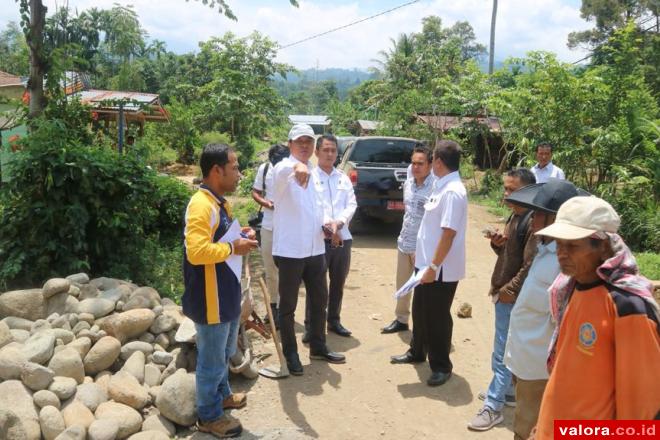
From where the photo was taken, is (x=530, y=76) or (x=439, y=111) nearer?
(x=530, y=76)

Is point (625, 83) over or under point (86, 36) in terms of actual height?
under

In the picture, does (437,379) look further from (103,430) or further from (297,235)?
(103,430)

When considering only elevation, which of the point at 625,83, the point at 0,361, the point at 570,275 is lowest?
the point at 0,361

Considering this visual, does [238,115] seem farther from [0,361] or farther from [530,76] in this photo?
[0,361]

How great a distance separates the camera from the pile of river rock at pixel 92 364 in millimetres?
3627

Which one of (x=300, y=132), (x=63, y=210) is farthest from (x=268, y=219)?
(x=63, y=210)

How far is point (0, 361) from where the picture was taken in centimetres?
389

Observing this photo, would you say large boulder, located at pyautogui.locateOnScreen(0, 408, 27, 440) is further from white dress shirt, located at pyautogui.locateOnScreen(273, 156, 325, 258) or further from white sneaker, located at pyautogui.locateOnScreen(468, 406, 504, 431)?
white sneaker, located at pyautogui.locateOnScreen(468, 406, 504, 431)

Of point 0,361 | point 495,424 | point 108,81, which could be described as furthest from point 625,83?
point 108,81

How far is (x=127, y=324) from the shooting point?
14.8 ft

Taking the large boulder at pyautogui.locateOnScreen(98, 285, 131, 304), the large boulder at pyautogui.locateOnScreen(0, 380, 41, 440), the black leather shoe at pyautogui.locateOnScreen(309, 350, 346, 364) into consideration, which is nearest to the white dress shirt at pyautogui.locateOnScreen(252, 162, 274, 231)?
the black leather shoe at pyautogui.locateOnScreen(309, 350, 346, 364)

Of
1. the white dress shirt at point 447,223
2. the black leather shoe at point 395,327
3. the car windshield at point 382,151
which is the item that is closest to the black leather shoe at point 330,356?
the black leather shoe at point 395,327

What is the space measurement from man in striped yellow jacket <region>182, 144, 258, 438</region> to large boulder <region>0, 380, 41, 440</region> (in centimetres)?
100

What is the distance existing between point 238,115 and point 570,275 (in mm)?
22783
